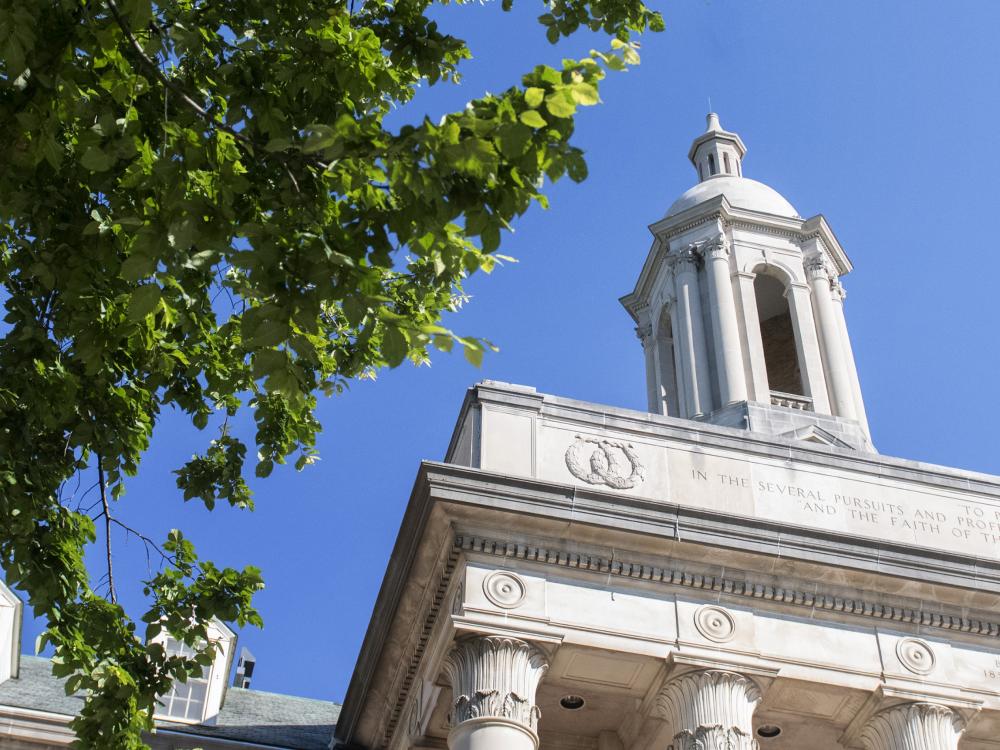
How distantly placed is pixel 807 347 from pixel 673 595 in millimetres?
12051

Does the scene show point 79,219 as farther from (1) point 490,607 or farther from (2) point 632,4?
(1) point 490,607

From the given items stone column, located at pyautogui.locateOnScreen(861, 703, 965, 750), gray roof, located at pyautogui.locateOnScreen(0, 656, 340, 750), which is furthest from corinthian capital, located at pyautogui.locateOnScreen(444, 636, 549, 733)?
gray roof, located at pyautogui.locateOnScreen(0, 656, 340, 750)

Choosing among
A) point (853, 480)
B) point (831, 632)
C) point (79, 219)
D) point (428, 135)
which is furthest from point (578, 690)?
point (428, 135)

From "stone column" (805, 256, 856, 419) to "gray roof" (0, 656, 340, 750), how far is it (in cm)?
1402

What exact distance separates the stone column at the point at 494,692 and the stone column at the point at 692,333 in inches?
464

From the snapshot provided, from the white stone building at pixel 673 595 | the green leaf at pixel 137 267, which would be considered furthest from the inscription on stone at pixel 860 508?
the green leaf at pixel 137 267

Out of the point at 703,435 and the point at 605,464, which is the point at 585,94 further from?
the point at 703,435

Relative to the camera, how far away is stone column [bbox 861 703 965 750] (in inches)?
817

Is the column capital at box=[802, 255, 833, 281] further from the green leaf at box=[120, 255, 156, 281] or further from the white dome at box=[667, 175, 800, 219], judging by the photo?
the green leaf at box=[120, 255, 156, 281]

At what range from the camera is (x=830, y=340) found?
105ft

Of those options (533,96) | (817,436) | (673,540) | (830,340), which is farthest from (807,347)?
(533,96)

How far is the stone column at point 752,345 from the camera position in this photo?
30.1m

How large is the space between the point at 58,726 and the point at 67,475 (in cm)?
1474

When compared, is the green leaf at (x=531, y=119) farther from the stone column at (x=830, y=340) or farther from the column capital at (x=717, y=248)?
the column capital at (x=717, y=248)
